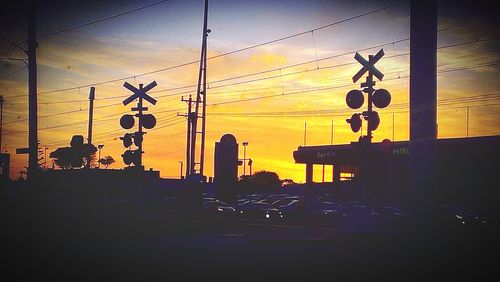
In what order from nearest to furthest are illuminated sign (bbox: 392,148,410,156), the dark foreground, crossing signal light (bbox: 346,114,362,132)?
1. the dark foreground
2. crossing signal light (bbox: 346,114,362,132)
3. illuminated sign (bbox: 392,148,410,156)

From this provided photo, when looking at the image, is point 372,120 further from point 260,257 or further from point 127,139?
point 127,139

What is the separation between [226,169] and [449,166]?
39050 millimetres

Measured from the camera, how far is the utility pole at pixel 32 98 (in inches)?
864

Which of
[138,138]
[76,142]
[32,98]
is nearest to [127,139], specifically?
[138,138]

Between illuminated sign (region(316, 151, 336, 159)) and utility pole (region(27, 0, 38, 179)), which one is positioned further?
illuminated sign (region(316, 151, 336, 159))

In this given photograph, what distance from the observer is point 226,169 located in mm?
16016

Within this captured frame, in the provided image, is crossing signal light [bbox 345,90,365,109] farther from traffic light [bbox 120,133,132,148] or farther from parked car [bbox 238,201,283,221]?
parked car [bbox 238,201,283,221]

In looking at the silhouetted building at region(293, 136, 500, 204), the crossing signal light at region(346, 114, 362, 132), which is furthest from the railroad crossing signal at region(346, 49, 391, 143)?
the silhouetted building at region(293, 136, 500, 204)

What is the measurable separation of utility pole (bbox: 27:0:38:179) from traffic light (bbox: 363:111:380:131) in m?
13.9

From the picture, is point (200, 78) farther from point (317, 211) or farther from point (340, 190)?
point (340, 190)

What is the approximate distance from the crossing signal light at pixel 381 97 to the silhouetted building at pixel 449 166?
17.3 meters

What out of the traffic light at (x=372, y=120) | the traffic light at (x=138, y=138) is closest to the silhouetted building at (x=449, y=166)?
the traffic light at (x=372, y=120)

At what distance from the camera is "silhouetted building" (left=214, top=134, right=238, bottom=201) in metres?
15.9

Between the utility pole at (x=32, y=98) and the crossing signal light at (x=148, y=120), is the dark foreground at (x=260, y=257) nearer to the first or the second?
the utility pole at (x=32, y=98)
